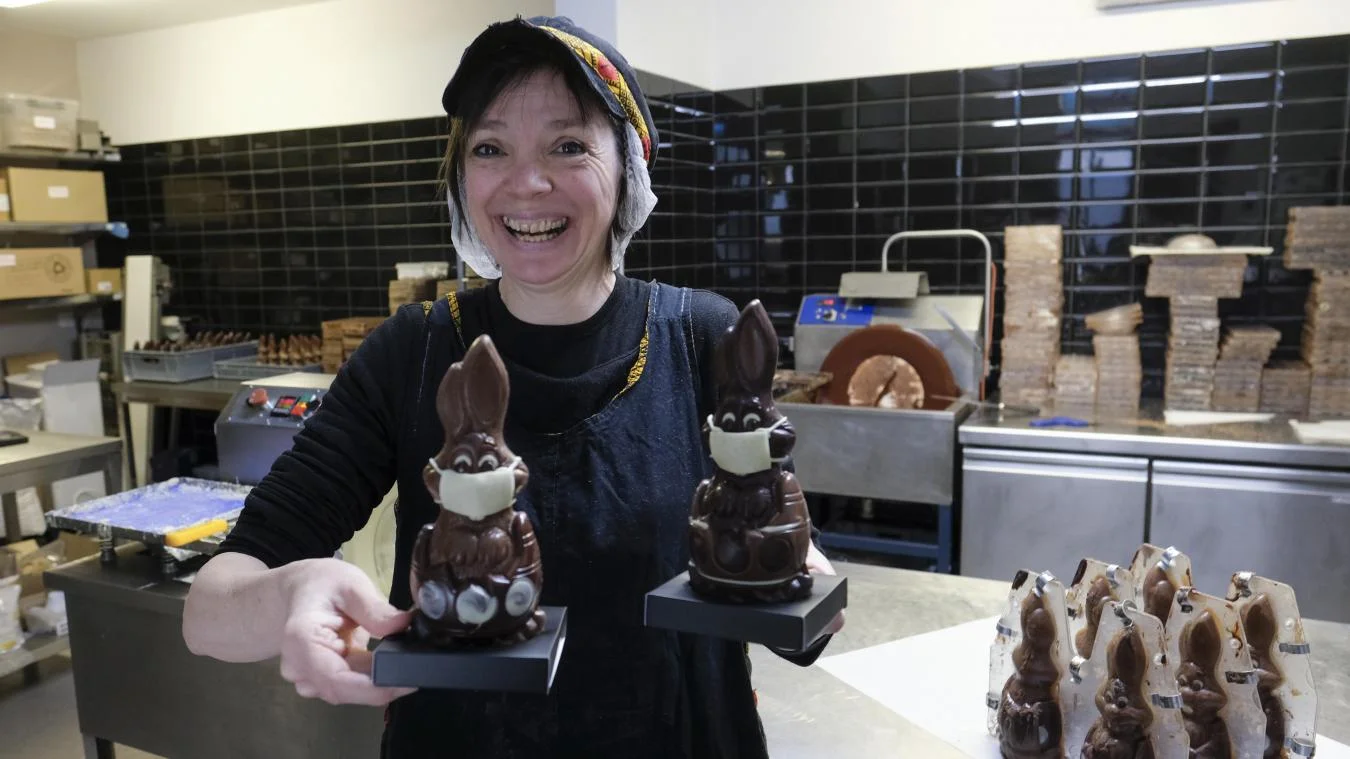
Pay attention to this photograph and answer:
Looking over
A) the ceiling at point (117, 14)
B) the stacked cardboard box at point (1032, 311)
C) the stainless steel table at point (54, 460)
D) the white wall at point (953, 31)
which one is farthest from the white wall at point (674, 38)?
the stainless steel table at point (54, 460)

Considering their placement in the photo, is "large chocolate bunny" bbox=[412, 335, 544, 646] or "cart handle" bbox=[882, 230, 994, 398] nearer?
Answer: "large chocolate bunny" bbox=[412, 335, 544, 646]

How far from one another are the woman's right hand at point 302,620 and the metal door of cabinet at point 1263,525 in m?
2.50

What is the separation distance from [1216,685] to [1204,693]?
17mm

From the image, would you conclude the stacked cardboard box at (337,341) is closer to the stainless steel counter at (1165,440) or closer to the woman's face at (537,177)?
the stainless steel counter at (1165,440)

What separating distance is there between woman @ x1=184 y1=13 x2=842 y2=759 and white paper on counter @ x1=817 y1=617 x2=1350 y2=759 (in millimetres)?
256

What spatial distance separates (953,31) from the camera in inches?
138

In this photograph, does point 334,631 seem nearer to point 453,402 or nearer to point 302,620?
point 302,620

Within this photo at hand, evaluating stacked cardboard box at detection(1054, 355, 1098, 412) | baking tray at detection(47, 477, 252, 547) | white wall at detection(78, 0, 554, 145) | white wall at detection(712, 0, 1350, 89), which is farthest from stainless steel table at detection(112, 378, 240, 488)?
stacked cardboard box at detection(1054, 355, 1098, 412)

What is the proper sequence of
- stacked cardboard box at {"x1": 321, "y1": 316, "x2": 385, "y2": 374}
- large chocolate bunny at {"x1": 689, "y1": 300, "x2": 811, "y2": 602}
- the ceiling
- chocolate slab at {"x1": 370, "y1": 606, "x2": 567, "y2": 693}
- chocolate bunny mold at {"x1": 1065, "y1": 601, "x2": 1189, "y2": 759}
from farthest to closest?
the ceiling
stacked cardboard box at {"x1": 321, "y1": 316, "x2": 385, "y2": 374}
chocolate bunny mold at {"x1": 1065, "y1": 601, "x2": 1189, "y2": 759}
large chocolate bunny at {"x1": 689, "y1": 300, "x2": 811, "y2": 602}
chocolate slab at {"x1": 370, "y1": 606, "x2": 567, "y2": 693}

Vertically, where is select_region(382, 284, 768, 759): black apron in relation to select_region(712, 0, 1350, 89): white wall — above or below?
below

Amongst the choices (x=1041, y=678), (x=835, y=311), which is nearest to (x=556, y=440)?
(x=1041, y=678)

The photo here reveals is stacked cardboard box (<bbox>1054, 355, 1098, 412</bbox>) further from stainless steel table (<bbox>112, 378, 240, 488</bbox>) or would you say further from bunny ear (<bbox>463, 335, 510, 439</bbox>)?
stainless steel table (<bbox>112, 378, 240, 488</bbox>)

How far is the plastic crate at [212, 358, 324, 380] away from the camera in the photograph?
398 cm

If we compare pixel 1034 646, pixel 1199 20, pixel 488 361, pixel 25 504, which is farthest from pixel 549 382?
pixel 25 504
